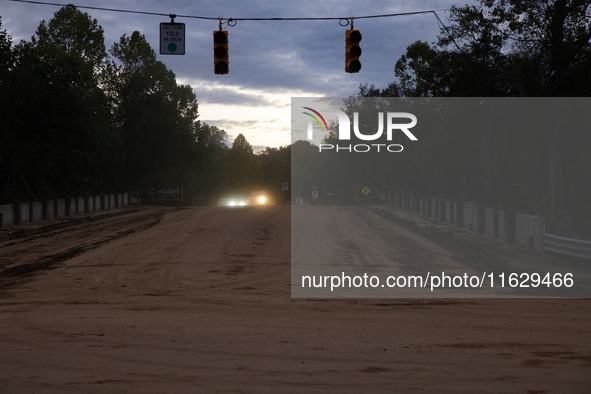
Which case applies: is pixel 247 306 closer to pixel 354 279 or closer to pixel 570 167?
pixel 354 279

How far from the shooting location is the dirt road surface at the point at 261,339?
5.98 meters

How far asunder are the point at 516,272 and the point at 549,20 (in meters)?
17.8

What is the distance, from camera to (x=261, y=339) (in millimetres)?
7793

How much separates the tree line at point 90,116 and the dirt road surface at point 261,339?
28.7 m

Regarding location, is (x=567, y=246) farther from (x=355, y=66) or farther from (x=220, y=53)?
(x=220, y=53)

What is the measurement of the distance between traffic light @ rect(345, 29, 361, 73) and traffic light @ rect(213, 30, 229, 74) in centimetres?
355

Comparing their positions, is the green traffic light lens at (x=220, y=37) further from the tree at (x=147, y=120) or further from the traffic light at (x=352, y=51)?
the tree at (x=147, y=120)

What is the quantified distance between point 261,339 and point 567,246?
35.7 ft

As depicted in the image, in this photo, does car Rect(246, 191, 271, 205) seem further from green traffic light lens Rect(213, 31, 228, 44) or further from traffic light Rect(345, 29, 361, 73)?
traffic light Rect(345, 29, 361, 73)

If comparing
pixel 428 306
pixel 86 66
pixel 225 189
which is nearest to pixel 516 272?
pixel 428 306

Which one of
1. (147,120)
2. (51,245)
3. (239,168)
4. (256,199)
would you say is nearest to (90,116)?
(147,120)

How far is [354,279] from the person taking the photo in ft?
45.4

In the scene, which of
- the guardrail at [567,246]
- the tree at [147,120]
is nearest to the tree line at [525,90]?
the guardrail at [567,246]

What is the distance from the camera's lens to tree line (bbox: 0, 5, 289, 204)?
1572 inches
